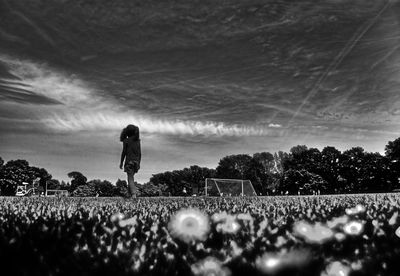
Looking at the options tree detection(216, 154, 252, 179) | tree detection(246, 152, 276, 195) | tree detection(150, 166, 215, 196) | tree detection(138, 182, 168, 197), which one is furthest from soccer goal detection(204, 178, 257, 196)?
tree detection(150, 166, 215, 196)

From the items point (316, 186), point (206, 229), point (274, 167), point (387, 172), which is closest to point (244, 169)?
point (274, 167)

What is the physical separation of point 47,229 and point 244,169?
4833 inches

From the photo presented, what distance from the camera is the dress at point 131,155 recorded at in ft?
43.0

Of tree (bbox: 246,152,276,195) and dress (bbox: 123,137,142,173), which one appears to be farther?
tree (bbox: 246,152,276,195)

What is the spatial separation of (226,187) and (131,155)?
71.6ft

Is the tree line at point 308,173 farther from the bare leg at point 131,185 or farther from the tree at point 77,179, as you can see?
the bare leg at point 131,185

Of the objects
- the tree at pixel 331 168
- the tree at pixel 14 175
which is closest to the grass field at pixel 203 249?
the tree at pixel 331 168

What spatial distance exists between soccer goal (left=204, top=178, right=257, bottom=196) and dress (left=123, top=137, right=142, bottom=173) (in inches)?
749

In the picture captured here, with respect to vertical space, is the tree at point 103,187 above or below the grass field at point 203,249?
above

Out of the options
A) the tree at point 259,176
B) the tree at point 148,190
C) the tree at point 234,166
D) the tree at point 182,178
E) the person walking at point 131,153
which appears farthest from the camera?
the tree at point 182,178

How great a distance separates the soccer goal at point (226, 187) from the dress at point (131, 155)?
62.4 feet

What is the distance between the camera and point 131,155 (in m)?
13.1

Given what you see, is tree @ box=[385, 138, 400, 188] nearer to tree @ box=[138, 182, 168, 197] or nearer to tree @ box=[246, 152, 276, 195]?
tree @ box=[246, 152, 276, 195]

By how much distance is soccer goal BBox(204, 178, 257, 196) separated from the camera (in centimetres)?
3269
